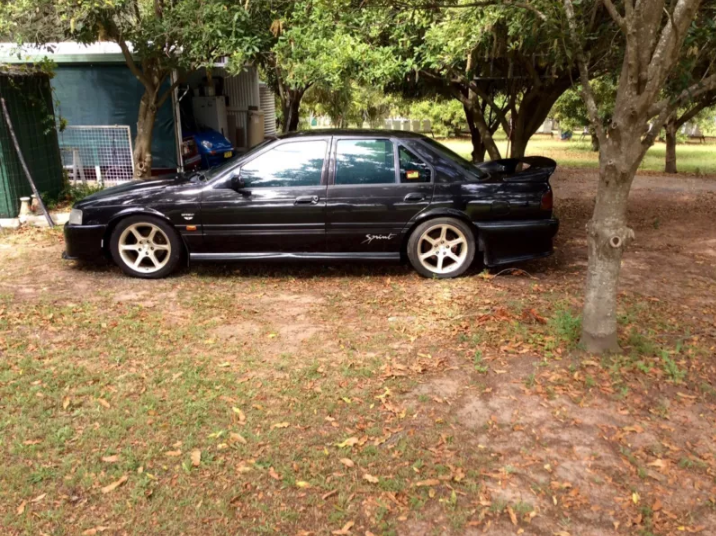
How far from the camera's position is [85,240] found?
20.7ft

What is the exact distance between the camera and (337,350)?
466 centimetres

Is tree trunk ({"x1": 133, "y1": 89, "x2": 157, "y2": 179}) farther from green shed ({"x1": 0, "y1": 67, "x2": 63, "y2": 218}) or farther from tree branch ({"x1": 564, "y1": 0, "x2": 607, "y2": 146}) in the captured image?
tree branch ({"x1": 564, "y1": 0, "x2": 607, "y2": 146})

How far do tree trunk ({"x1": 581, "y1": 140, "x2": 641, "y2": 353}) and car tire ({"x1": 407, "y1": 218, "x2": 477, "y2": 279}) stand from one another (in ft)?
6.47

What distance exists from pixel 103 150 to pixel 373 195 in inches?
311

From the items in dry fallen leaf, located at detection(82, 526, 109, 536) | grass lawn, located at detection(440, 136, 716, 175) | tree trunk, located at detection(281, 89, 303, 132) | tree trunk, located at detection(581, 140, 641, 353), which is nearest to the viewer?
dry fallen leaf, located at detection(82, 526, 109, 536)

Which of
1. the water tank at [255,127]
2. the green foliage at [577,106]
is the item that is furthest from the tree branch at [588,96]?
the green foliage at [577,106]

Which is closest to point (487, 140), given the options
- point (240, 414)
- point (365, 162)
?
point (365, 162)

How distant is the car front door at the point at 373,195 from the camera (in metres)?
6.25

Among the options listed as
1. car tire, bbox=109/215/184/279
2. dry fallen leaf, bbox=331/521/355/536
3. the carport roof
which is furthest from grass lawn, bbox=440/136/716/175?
dry fallen leaf, bbox=331/521/355/536

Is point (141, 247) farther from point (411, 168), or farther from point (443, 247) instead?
point (443, 247)

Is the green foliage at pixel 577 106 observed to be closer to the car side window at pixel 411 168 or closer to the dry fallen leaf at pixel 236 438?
the car side window at pixel 411 168

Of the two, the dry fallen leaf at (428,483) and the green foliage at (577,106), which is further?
the green foliage at (577,106)

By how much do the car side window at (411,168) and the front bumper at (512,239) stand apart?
732 mm

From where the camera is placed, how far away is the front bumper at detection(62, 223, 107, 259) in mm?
6273
